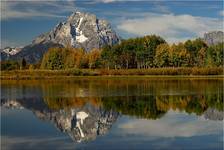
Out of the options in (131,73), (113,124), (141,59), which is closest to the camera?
(113,124)

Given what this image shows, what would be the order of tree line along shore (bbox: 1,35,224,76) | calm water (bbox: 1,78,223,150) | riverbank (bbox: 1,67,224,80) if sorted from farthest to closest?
tree line along shore (bbox: 1,35,224,76)
riverbank (bbox: 1,67,224,80)
calm water (bbox: 1,78,223,150)

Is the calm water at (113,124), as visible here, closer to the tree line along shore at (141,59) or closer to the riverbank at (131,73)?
the riverbank at (131,73)

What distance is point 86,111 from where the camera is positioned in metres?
31.3

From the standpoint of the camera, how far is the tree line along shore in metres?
115

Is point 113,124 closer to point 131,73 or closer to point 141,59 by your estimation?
point 131,73

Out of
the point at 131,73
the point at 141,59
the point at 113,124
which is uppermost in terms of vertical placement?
the point at 141,59

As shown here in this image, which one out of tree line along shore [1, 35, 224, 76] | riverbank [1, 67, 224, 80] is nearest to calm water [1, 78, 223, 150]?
riverbank [1, 67, 224, 80]

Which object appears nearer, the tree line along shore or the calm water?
the calm water

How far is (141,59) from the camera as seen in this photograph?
133 meters

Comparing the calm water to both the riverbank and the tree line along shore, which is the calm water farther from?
the tree line along shore

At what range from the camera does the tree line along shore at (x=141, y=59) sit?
115m

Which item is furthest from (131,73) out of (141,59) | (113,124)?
(113,124)

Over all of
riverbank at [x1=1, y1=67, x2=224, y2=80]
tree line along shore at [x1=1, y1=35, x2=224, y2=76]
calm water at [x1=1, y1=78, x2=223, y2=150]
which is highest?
tree line along shore at [x1=1, y1=35, x2=224, y2=76]

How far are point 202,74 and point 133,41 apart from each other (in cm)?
3545
